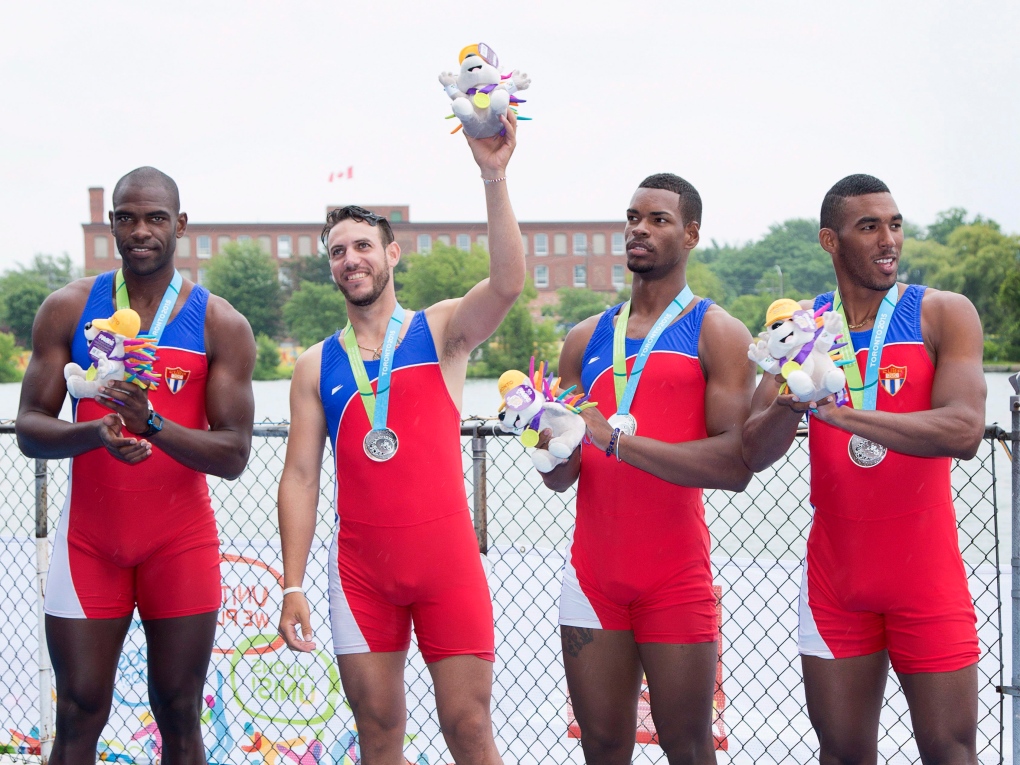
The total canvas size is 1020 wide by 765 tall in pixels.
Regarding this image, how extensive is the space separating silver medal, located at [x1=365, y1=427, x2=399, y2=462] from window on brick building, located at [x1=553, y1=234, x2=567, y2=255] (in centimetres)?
5492

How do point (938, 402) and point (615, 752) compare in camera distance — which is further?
point (615, 752)

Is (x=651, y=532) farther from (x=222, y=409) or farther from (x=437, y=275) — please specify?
(x=437, y=275)

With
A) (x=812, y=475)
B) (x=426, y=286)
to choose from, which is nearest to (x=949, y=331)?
(x=812, y=475)

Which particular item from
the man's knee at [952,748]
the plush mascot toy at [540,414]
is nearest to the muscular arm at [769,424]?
the plush mascot toy at [540,414]

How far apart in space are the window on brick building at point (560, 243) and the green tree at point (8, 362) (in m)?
32.8

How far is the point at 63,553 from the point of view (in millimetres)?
3766

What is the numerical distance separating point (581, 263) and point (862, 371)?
53.3 m

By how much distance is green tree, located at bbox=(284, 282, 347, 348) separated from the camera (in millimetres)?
40031

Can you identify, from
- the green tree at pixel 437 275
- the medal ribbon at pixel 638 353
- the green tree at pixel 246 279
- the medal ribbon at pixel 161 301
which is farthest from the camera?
the green tree at pixel 246 279

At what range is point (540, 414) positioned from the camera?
3.21m

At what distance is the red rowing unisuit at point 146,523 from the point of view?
3.70 m

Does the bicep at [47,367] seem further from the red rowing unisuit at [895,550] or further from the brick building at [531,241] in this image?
the brick building at [531,241]

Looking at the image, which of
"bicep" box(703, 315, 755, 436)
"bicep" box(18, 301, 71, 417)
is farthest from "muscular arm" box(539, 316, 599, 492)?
"bicep" box(18, 301, 71, 417)

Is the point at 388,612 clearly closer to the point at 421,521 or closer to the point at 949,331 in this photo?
the point at 421,521
